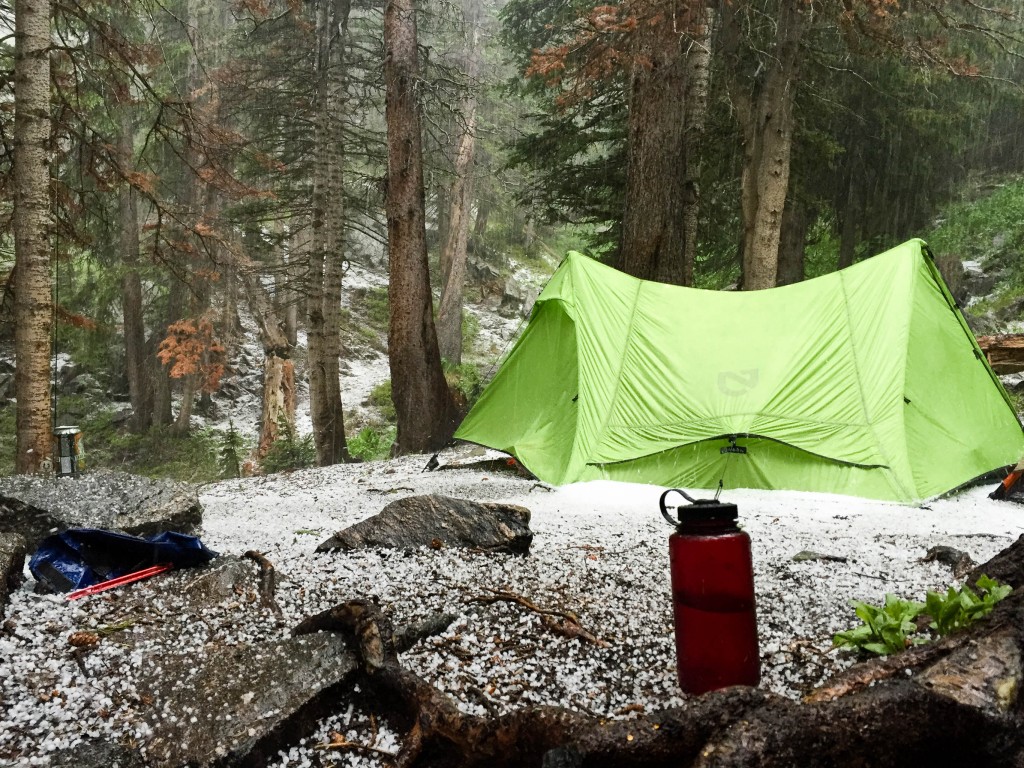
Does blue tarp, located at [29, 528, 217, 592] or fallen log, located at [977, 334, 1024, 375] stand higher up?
fallen log, located at [977, 334, 1024, 375]

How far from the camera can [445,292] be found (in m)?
16.4

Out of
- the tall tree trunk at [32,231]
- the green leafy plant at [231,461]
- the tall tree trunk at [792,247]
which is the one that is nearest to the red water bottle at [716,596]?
the tall tree trunk at [32,231]

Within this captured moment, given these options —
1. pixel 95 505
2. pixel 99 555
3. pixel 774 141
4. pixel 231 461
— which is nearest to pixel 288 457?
pixel 231 461

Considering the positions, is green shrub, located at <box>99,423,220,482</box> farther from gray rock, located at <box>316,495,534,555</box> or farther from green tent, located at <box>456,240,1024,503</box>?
gray rock, located at <box>316,495,534,555</box>

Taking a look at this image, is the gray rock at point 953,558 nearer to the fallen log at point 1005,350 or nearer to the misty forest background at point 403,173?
the misty forest background at point 403,173

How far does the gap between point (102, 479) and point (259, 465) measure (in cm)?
820

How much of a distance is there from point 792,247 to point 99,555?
1100 cm

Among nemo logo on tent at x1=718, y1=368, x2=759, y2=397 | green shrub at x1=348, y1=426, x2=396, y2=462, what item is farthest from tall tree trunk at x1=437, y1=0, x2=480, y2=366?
nemo logo on tent at x1=718, y1=368, x2=759, y2=397

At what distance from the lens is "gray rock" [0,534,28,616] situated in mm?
2389

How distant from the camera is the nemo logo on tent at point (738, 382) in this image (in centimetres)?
538

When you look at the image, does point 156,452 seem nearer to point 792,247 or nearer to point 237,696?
point 792,247

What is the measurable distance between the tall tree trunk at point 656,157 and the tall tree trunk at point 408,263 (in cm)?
239

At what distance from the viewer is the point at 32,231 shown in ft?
18.2

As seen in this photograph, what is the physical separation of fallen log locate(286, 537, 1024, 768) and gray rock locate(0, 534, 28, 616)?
5.02ft
